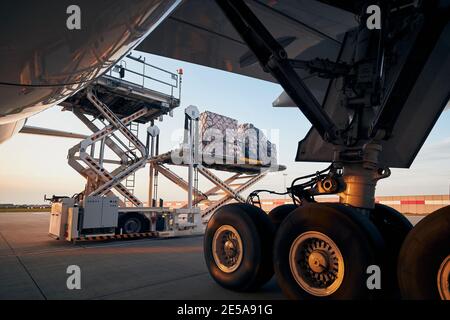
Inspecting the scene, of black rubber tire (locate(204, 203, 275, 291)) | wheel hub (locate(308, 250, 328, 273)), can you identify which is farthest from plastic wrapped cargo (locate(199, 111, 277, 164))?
wheel hub (locate(308, 250, 328, 273))

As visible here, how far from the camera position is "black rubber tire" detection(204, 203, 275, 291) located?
11.3 feet

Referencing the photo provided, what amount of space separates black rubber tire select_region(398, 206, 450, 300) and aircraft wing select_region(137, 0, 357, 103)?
3026 millimetres

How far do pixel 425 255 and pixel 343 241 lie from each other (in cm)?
61

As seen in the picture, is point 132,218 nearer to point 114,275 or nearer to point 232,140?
point 114,275

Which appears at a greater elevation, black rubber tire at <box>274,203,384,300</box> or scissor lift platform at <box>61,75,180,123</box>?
scissor lift platform at <box>61,75,180,123</box>

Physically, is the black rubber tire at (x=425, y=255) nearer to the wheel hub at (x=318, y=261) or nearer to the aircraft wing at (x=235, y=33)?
the wheel hub at (x=318, y=261)

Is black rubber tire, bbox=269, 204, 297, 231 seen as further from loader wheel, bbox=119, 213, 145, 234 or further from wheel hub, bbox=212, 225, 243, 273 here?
loader wheel, bbox=119, 213, 145, 234

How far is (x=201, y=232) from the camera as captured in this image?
11.6 metres

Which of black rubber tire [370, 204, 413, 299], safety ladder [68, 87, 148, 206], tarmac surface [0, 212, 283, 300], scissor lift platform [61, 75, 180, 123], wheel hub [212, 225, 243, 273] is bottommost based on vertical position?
tarmac surface [0, 212, 283, 300]

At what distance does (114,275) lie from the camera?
15.2ft
